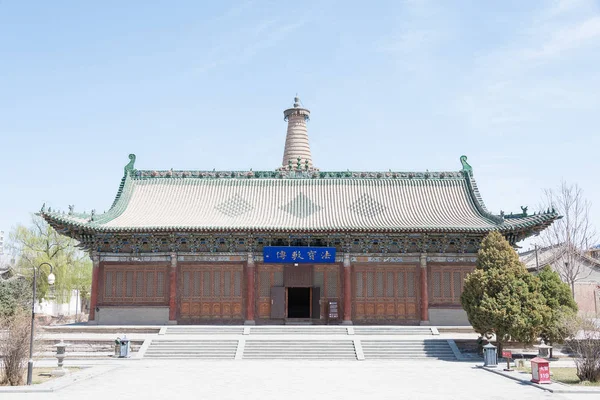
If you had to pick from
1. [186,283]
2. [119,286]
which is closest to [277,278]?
[186,283]

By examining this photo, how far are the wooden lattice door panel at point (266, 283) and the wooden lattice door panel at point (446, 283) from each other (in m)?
7.34

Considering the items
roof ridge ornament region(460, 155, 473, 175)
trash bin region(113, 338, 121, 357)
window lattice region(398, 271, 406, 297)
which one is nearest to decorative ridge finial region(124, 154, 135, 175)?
trash bin region(113, 338, 121, 357)

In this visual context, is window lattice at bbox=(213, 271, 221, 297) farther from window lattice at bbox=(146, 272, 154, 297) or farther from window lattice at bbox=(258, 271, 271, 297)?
window lattice at bbox=(146, 272, 154, 297)

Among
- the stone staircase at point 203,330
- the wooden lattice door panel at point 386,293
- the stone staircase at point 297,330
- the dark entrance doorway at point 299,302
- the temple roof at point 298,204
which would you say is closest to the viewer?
the stone staircase at point 297,330

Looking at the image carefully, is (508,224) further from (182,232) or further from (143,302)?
(143,302)

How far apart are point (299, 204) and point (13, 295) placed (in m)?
17.6

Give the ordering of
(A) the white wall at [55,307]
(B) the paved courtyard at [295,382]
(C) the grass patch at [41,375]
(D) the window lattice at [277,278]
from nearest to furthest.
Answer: (B) the paved courtyard at [295,382]
(C) the grass patch at [41,375]
(D) the window lattice at [277,278]
(A) the white wall at [55,307]

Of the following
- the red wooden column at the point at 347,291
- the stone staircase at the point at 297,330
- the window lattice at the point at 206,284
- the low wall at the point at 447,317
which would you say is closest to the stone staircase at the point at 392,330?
the stone staircase at the point at 297,330

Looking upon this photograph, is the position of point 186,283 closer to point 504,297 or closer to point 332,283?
point 332,283

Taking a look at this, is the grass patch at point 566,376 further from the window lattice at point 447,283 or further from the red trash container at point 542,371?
the window lattice at point 447,283

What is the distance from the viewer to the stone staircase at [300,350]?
76.7ft

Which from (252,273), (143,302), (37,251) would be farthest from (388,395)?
(37,251)

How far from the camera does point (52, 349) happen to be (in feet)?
81.4

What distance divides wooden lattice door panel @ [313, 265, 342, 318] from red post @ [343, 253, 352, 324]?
50 centimetres
